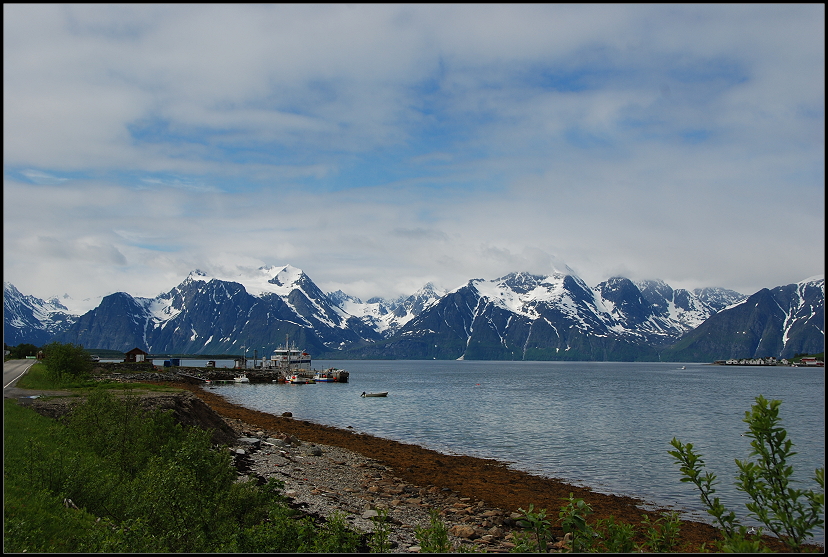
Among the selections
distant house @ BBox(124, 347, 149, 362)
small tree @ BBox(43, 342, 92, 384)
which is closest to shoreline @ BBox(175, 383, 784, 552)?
small tree @ BBox(43, 342, 92, 384)

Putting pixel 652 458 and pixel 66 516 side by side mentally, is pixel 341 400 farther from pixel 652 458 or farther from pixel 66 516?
pixel 66 516

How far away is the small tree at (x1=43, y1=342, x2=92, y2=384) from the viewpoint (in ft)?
175

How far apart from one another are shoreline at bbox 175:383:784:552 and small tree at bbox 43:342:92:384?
25.0 metres

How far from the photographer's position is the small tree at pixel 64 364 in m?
53.3

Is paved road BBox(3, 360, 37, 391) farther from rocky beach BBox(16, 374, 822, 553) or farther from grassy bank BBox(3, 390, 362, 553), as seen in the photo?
grassy bank BBox(3, 390, 362, 553)

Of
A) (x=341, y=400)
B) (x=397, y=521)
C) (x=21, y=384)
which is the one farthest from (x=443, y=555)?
(x=341, y=400)

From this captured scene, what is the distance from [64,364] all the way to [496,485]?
48845 millimetres

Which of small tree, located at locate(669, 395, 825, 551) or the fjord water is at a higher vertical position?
small tree, located at locate(669, 395, 825, 551)

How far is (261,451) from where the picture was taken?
128 feet

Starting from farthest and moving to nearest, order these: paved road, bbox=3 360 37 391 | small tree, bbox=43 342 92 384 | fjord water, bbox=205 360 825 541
A: small tree, bbox=43 342 92 384, paved road, bbox=3 360 37 391, fjord water, bbox=205 360 825 541

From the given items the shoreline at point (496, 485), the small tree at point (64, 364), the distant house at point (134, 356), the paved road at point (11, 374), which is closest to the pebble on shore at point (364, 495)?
the shoreline at point (496, 485)

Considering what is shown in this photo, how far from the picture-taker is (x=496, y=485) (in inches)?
1277

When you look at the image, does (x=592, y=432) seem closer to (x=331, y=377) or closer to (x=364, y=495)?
(x=364, y=495)

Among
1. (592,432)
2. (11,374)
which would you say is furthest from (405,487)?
(11,374)
